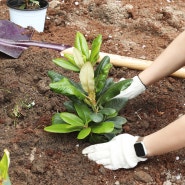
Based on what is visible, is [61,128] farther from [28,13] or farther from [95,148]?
[28,13]

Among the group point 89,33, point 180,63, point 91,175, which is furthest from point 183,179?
point 89,33

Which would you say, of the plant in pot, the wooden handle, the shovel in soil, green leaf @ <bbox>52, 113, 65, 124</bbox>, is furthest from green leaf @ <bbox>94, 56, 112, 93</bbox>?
the plant in pot

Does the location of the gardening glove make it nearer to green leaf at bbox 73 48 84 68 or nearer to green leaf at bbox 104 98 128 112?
green leaf at bbox 104 98 128 112

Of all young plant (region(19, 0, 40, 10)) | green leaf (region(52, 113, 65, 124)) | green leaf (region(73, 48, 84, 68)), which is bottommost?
young plant (region(19, 0, 40, 10))

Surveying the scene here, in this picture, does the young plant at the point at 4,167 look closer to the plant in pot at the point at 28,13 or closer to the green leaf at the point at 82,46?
the green leaf at the point at 82,46

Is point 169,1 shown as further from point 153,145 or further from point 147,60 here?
point 153,145

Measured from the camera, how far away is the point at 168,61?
228 centimetres

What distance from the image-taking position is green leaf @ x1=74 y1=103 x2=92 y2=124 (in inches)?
81.8

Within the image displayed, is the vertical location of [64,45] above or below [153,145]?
below

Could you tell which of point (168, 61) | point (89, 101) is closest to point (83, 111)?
point (89, 101)

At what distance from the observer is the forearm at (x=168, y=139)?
187 centimetres

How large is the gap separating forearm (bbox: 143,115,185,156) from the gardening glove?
0.26 feet

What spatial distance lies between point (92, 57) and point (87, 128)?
33 cm

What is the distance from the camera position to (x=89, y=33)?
3.16m
